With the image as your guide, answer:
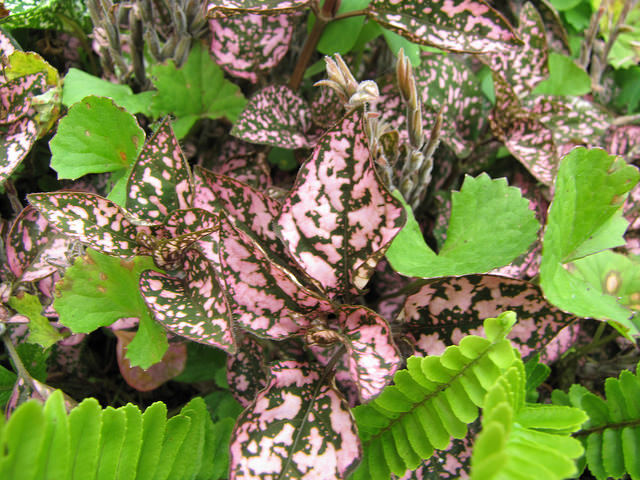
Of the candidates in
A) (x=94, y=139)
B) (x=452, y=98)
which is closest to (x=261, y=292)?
(x=94, y=139)

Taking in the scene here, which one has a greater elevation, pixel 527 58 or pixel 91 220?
pixel 527 58

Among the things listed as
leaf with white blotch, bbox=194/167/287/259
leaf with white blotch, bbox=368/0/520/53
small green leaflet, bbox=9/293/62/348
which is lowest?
small green leaflet, bbox=9/293/62/348

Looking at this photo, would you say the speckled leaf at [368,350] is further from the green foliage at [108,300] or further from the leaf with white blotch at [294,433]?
the green foliage at [108,300]

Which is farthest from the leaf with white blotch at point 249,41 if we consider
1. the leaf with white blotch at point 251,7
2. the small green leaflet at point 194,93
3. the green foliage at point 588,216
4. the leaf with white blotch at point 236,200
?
the green foliage at point 588,216

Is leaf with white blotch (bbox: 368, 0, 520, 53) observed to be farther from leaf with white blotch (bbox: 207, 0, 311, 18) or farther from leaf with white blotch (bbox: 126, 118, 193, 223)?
leaf with white blotch (bbox: 126, 118, 193, 223)

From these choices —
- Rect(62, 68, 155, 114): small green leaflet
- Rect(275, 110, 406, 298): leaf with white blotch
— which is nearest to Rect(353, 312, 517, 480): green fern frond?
Rect(275, 110, 406, 298): leaf with white blotch

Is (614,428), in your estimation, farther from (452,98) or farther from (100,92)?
(100,92)
